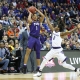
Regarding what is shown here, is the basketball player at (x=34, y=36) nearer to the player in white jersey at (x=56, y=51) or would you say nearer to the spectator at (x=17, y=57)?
the player in white jersey at (x=56, y=51)

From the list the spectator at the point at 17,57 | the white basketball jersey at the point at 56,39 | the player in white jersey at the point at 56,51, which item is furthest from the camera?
the spectator at the point at 17,57

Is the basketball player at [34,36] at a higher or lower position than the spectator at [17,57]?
higher

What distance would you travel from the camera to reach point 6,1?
75.0 ft

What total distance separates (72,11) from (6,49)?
11.8 metres

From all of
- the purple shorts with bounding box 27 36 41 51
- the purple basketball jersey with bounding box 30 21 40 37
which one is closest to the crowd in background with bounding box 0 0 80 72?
the purple basketball jersey with bounding box 30 21 40 37

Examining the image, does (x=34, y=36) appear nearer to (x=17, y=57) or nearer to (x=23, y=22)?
(x=17, y=57)

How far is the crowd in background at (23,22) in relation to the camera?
607 inches

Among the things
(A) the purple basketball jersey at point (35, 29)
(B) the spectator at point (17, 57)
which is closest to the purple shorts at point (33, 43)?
(A) the purple basketball jersey at point (35, 29)

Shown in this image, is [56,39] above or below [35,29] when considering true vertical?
below

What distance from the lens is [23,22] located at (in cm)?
2003

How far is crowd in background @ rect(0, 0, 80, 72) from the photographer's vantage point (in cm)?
1543

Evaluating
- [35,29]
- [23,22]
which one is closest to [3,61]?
[35,29]

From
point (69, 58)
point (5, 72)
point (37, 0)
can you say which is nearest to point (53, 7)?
point (37, 0)

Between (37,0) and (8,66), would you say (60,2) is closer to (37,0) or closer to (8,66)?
(37,0)
